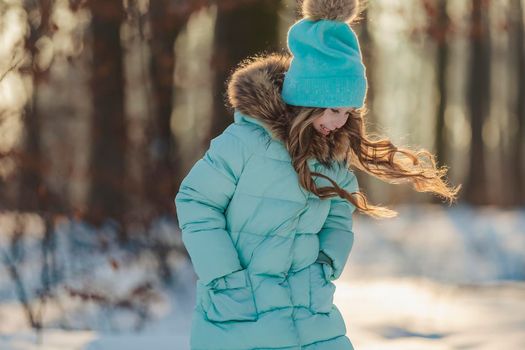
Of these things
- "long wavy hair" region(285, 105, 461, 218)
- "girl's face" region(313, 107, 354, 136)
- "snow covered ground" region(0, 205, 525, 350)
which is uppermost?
"girl's face" region(313, 107, 354, 136)

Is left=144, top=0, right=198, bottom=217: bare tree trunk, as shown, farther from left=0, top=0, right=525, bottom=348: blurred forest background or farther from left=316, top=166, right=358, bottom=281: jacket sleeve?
left=316, top=166, right=358, bottom=281: jacket sleeve

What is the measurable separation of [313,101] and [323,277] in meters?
0.65

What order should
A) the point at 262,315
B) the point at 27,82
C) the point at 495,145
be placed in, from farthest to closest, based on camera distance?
the point at 495,145, the point at 27,82, the point at 262,315

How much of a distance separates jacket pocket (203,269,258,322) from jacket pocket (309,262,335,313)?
0.77ft

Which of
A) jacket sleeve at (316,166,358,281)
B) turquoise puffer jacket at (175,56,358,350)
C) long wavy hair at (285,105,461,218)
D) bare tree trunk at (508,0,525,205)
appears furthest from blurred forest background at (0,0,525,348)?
bare tree trunk at (508,0,525,205)

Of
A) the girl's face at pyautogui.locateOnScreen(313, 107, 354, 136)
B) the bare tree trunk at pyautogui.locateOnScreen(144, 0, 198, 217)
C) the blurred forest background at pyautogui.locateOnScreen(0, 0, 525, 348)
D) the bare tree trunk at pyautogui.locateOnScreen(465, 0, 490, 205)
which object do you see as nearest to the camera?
the girl's face at pyautogui.locateOnScreen(313, 107, 354, 136)

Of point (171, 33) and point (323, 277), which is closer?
point (323, 277)

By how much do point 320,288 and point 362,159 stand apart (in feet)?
1.77

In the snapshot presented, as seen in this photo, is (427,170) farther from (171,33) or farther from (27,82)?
(171,33)

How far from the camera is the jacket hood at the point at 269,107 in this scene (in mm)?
3396

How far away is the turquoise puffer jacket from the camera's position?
3.33 metres

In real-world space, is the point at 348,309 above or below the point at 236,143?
below

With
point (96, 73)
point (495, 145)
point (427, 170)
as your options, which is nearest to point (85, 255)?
point (96, 73)

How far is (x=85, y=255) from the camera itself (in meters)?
6.94
